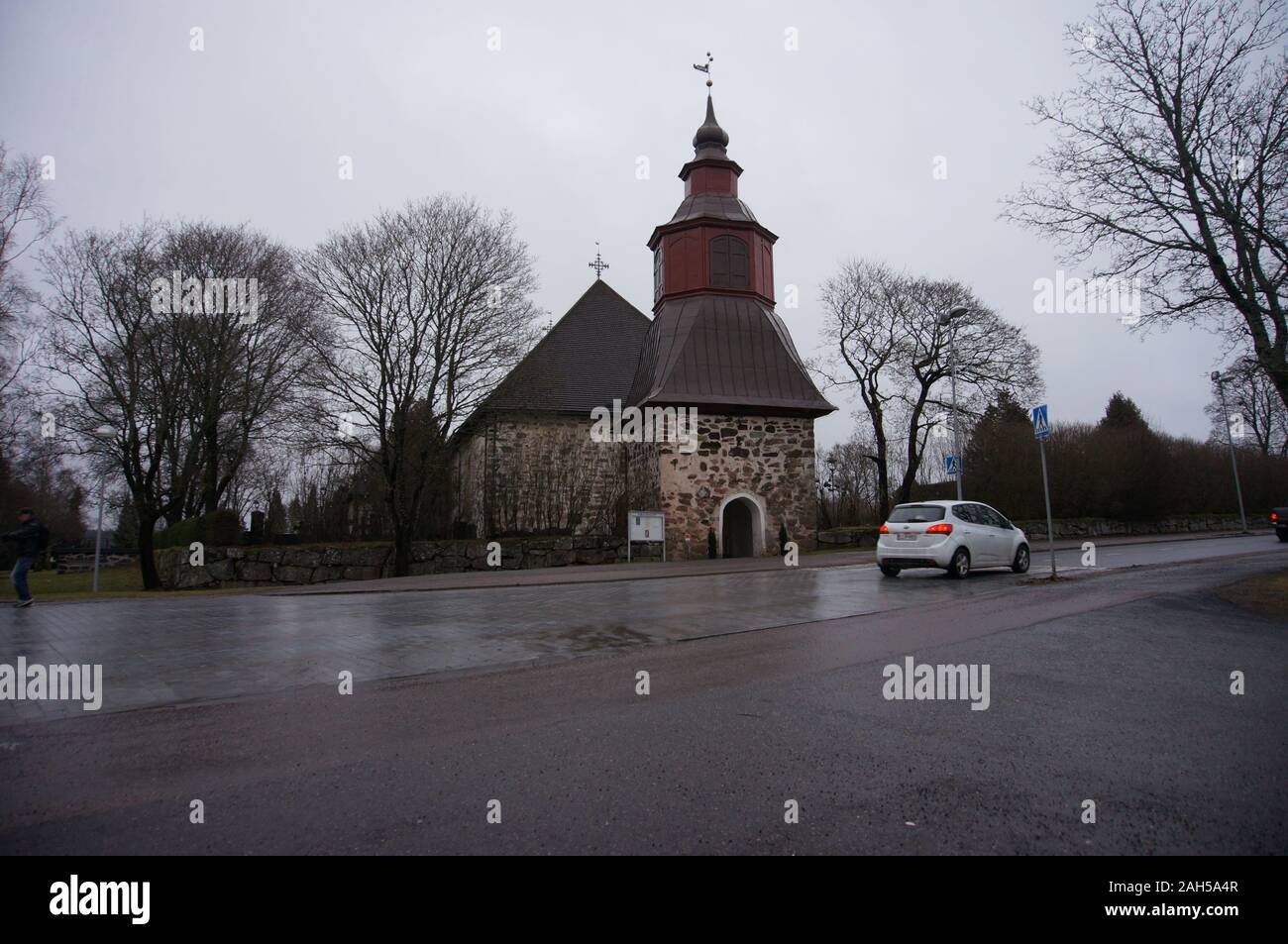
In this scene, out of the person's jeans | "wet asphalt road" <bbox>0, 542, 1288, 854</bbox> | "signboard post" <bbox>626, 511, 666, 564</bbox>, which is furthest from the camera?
"signboard post" <bbox>626, 511, 666, 564</bbox>

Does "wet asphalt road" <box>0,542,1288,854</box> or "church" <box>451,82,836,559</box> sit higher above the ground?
"church" <box>451,82,836,559</box>

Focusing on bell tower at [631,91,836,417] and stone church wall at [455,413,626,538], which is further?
bell tower at [631,91,836,417]

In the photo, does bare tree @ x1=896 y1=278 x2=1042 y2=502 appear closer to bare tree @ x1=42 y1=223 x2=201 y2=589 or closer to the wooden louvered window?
the wooden louvered window

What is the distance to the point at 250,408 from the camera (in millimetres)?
28031

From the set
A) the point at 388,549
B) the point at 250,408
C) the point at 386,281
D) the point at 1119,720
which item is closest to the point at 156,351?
the point at 250,408

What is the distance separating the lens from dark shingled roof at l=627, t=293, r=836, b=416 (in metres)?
25.2

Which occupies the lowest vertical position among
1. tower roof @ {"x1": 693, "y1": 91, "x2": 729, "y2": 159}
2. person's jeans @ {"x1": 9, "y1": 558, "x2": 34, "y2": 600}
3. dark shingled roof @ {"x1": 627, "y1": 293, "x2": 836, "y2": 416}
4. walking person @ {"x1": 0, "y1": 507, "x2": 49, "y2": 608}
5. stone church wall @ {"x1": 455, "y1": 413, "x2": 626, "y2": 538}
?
person's jeans @ {"x1": 9, "y1": 558, "x2": 34, "y2": 600}

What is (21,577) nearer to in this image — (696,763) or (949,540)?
(696,763)

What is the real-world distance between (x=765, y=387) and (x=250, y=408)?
66.9ft

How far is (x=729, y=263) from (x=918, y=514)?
15.7m

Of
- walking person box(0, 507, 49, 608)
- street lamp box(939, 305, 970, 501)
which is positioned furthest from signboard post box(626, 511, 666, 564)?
walking person box(0, 507, 49, 608)

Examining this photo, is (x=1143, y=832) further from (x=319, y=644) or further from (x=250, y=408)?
(x=250, y=408)

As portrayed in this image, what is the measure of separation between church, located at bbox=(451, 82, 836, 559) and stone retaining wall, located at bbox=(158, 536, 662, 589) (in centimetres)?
110

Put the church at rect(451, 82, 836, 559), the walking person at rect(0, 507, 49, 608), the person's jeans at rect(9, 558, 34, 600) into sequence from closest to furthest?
the person's jeans at rect(9, 558, 34, 600), the walking person at rect(0, 507, 49, 608), the church at rect(451, 82, 836, 559)
